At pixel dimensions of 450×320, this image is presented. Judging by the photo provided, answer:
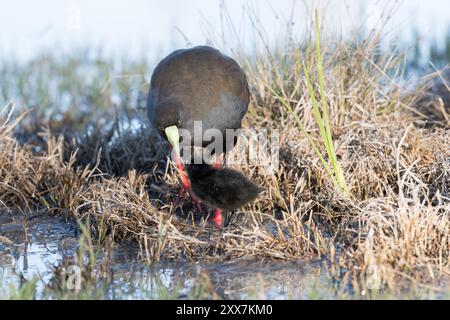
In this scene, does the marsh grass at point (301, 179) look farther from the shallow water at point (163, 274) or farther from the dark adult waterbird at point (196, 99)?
the dark adult waterbird at point (196, 99)

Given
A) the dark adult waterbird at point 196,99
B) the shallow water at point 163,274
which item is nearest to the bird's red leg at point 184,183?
the dark adult waterbird at point 196,99

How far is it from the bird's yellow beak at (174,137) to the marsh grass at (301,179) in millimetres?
330

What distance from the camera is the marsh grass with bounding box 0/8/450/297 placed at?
4.27 metres

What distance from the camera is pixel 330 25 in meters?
6.62

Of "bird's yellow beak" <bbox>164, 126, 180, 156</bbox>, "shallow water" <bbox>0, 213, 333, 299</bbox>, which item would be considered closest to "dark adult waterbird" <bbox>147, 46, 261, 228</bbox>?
"bird's yellow beak" <bbox>164, 126, 180, 156</bbox>

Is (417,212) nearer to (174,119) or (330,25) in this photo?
(174,119)

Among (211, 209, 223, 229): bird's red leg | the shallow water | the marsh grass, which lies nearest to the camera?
the shallow water

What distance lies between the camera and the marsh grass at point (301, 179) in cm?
427

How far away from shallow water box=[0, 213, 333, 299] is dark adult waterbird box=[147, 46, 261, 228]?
0.97m

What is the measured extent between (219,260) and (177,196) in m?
1.31

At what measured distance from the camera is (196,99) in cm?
588

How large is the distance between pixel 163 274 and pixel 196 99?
1.80 metres

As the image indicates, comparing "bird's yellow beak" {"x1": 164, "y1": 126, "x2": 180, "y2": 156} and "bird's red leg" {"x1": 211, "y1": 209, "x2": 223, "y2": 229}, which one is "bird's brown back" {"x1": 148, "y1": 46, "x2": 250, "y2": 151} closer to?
"bird's yellow beak" {"x1": 164, "y1": 126, "x2": 180, "y2": 156}
